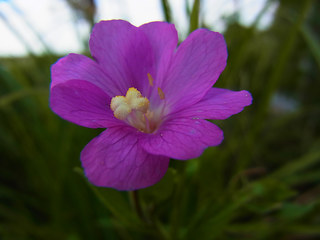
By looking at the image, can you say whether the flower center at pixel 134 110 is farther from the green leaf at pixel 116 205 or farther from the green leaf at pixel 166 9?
the green leaf at pixel 166 9

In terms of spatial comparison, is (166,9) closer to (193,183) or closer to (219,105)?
(219,105)

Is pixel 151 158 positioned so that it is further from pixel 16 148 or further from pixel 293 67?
pixel 293 67

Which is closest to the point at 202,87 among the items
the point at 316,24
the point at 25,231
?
the point at 25,231

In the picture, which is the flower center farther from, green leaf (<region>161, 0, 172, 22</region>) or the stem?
green leaf (<region>161, 0, 172, 22</region>)

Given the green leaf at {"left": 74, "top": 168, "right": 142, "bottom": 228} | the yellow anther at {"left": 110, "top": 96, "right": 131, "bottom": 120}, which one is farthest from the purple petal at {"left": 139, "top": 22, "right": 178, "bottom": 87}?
the green leaf at {"left": 74, "top": 168, "right": 142, "bottom": 228}

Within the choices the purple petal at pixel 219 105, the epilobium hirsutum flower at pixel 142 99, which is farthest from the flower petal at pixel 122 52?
the purple petal at pixel 219 105
